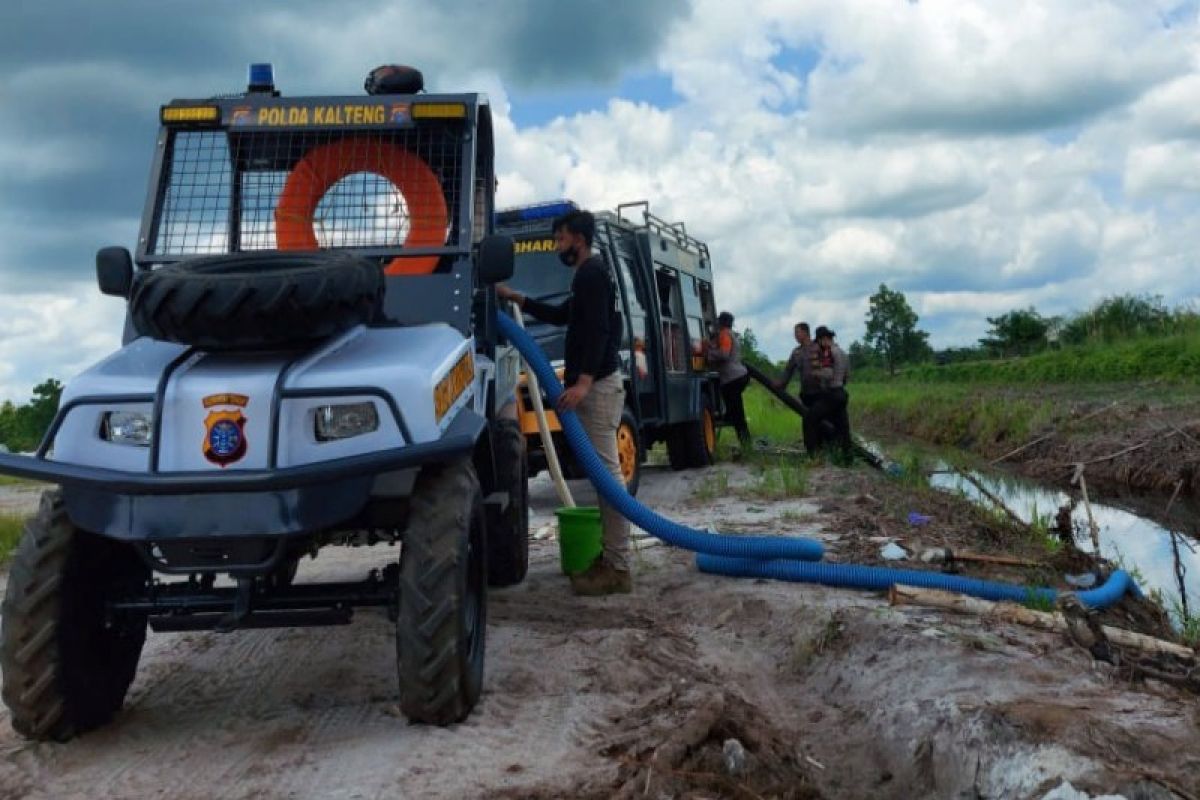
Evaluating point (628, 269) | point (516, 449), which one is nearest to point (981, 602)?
point (516, 449)

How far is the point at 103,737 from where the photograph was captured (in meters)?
4.63

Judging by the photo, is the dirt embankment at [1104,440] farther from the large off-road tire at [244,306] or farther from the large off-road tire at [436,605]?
the large off-road tire at [244,306]

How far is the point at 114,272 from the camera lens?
5336 mm

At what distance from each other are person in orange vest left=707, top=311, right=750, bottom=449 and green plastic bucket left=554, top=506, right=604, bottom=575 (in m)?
8.71

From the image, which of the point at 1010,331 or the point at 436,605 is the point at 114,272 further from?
the point at 1010,331

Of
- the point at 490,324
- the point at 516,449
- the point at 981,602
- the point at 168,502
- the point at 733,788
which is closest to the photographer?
the point at 733,788

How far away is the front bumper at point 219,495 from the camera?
411 centimetres

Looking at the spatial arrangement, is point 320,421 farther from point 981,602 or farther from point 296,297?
point 981,602

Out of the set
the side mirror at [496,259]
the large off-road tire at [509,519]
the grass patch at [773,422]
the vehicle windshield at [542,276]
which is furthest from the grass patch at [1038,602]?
the grass patch at [773,422]

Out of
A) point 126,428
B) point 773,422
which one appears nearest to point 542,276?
point 126,428

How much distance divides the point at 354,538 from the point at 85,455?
1235mm

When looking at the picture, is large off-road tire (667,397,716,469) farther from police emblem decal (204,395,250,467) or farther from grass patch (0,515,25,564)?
police emblem decal (204,395,250,467)

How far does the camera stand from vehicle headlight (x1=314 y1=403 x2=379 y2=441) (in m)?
4.29

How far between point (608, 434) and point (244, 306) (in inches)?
124
